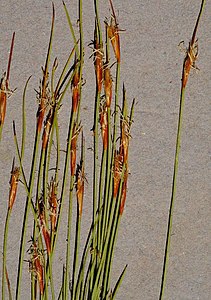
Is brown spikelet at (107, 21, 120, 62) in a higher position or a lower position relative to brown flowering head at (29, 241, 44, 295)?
higher

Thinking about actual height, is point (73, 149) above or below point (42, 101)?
below

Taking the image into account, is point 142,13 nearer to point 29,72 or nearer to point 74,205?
point 29,72

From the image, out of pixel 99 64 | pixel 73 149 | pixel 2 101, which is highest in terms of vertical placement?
pixel 99 64

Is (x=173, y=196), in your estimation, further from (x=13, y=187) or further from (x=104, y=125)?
(x=13, y=187)

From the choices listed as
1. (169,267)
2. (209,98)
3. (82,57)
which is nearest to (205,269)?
(169,267)

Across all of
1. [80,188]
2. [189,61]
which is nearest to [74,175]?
[80,188]

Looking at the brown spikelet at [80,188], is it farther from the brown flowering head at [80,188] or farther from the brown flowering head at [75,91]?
the brown flowering head at [75,91]

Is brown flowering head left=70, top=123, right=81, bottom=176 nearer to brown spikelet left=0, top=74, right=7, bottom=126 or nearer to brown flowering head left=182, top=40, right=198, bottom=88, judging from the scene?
brown spikelet left=0, top=74, right=7, bottom=126

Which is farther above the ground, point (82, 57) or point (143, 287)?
point (82, 57)

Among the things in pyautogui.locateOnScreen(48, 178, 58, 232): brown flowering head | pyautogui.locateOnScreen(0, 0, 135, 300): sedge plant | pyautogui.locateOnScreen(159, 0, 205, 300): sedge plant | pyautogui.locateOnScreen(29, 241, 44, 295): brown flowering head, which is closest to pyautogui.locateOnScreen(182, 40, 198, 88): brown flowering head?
pyautogui.locateOnScreen(159, 0, 205, 300): sedge plant
